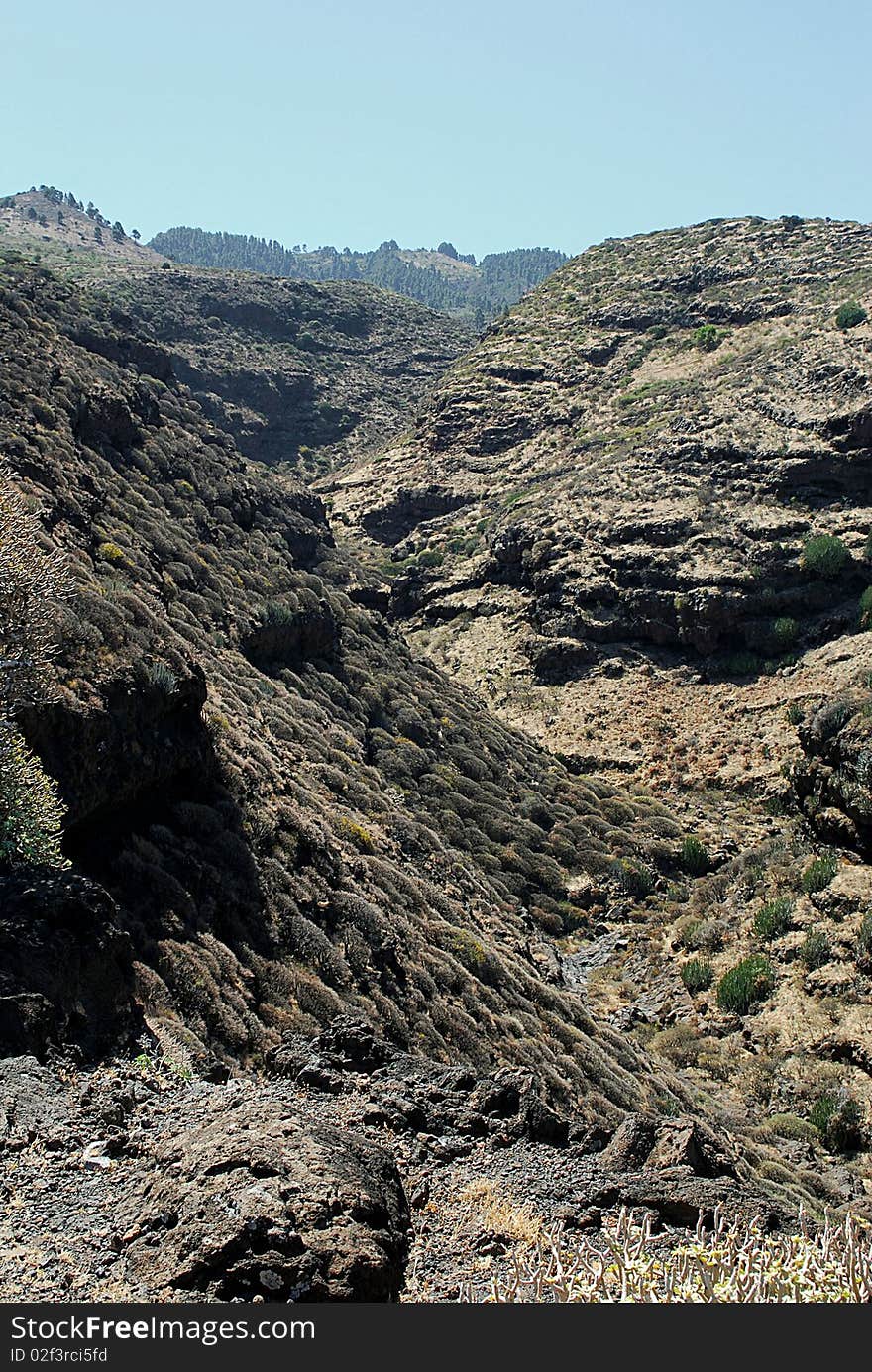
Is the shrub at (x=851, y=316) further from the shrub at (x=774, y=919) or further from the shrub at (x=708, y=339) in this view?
the shrub at (x=774, y=919)

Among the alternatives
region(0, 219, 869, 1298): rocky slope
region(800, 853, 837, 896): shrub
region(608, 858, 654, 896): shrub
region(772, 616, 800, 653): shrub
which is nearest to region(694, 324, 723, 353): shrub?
region(772, 616, 800, 653): shrub

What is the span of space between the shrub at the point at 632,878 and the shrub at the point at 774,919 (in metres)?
3.71

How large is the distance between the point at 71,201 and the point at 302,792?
607 feet

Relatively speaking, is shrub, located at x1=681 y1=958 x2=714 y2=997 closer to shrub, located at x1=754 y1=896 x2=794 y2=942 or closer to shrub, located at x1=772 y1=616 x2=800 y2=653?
shrub, located at x1=754 y1=896 x2=794 y2=942

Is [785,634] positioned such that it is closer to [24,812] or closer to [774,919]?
[774,919]

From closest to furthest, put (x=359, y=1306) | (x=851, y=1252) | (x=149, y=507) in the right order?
(x=359, y=1306) < (x=851, y=1252) < (x=149, y=507)

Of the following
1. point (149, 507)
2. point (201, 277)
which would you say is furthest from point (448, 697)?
point (201, 277)

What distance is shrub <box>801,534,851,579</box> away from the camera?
30.5 metres

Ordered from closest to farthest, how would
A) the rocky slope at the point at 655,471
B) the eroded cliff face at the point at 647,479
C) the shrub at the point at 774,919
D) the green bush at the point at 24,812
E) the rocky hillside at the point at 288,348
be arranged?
the green bush at the point at 24,812, the shrub at the point at 774,919, the eroded cliff face at the point at 647,479, the rocky slope at the point at 655,471, the rocky hillside at the point at 288,348

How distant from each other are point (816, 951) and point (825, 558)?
707 inches

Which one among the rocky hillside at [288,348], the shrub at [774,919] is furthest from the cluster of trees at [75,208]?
the shrub at [774,919]

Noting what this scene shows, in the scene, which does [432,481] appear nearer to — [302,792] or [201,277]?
[302,792]

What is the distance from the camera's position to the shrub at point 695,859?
882 inches

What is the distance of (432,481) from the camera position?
157 feet
